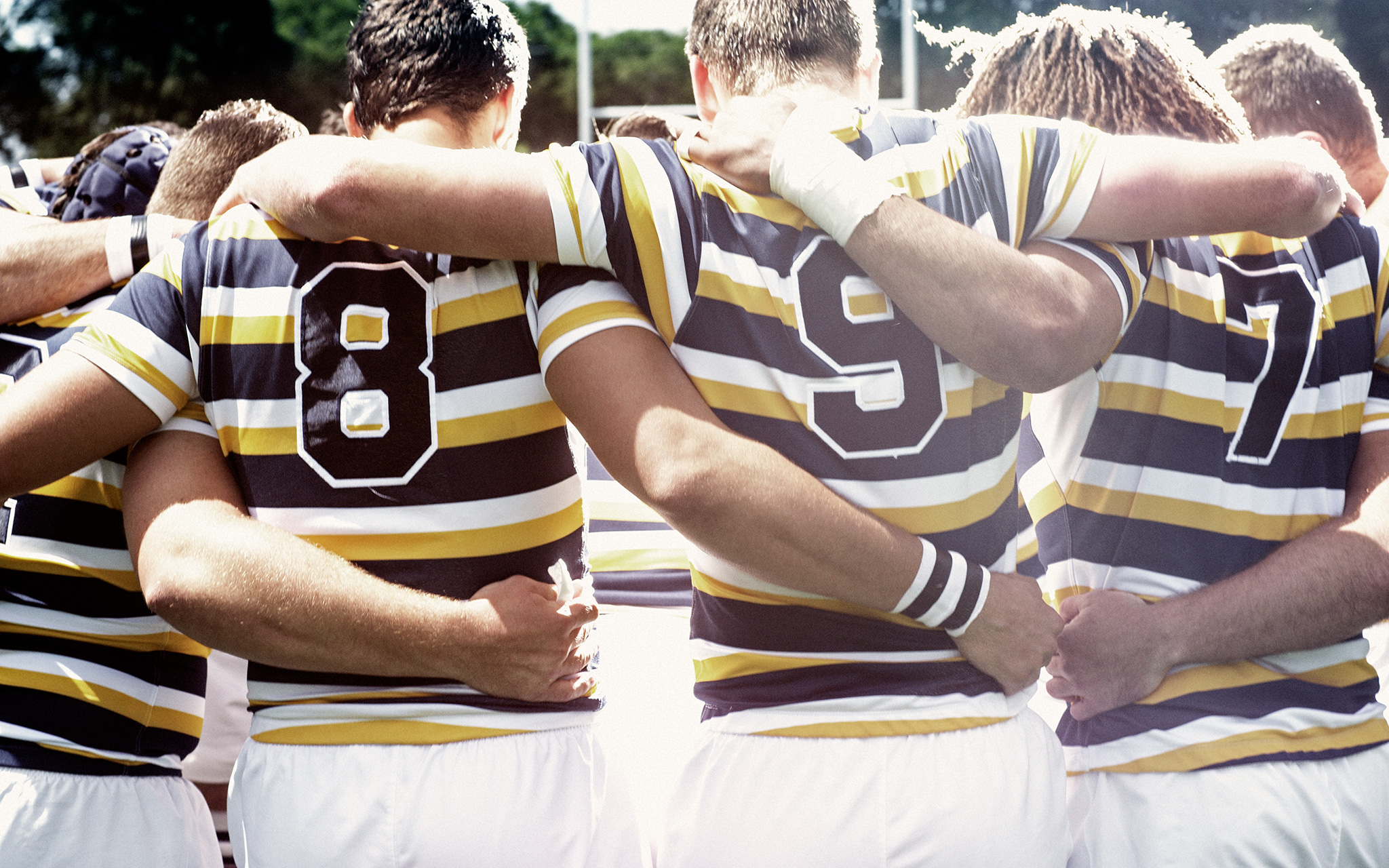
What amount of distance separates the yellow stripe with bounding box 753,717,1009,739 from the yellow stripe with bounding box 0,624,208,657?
989 millimetres

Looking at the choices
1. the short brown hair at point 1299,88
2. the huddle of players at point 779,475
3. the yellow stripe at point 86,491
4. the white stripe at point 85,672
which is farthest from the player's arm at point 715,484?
the short brown hair at point 1299,88

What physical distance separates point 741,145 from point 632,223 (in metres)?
0.18

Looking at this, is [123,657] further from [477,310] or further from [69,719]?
[477,310]

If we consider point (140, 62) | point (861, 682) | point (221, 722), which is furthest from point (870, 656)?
point (140, 62)

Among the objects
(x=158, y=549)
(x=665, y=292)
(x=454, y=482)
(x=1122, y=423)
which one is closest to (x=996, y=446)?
(x=1122, y=423)

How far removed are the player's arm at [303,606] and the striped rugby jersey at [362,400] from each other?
5cm

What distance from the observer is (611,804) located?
5.35ft

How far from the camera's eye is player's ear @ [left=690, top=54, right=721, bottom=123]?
1739 mm

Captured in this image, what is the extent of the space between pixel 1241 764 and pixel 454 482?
1.18 m

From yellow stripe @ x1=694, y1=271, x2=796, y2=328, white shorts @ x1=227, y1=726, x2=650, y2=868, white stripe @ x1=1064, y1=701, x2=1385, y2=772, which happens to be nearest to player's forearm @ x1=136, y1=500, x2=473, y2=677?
white shorts @ x1=227, y1=726, x2=650, y2=868

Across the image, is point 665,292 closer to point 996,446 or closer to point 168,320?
point 996,446

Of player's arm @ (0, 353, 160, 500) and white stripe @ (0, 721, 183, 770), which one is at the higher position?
player's arm @ (0, 353, 160, 500)

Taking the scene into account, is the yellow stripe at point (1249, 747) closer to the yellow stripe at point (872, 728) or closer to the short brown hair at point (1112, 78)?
the yellow stripe at point (872, 728)

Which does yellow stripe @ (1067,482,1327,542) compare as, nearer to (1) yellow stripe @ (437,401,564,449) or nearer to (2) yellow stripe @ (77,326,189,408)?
(1) yellow stripe @ (437,401,564,449)
